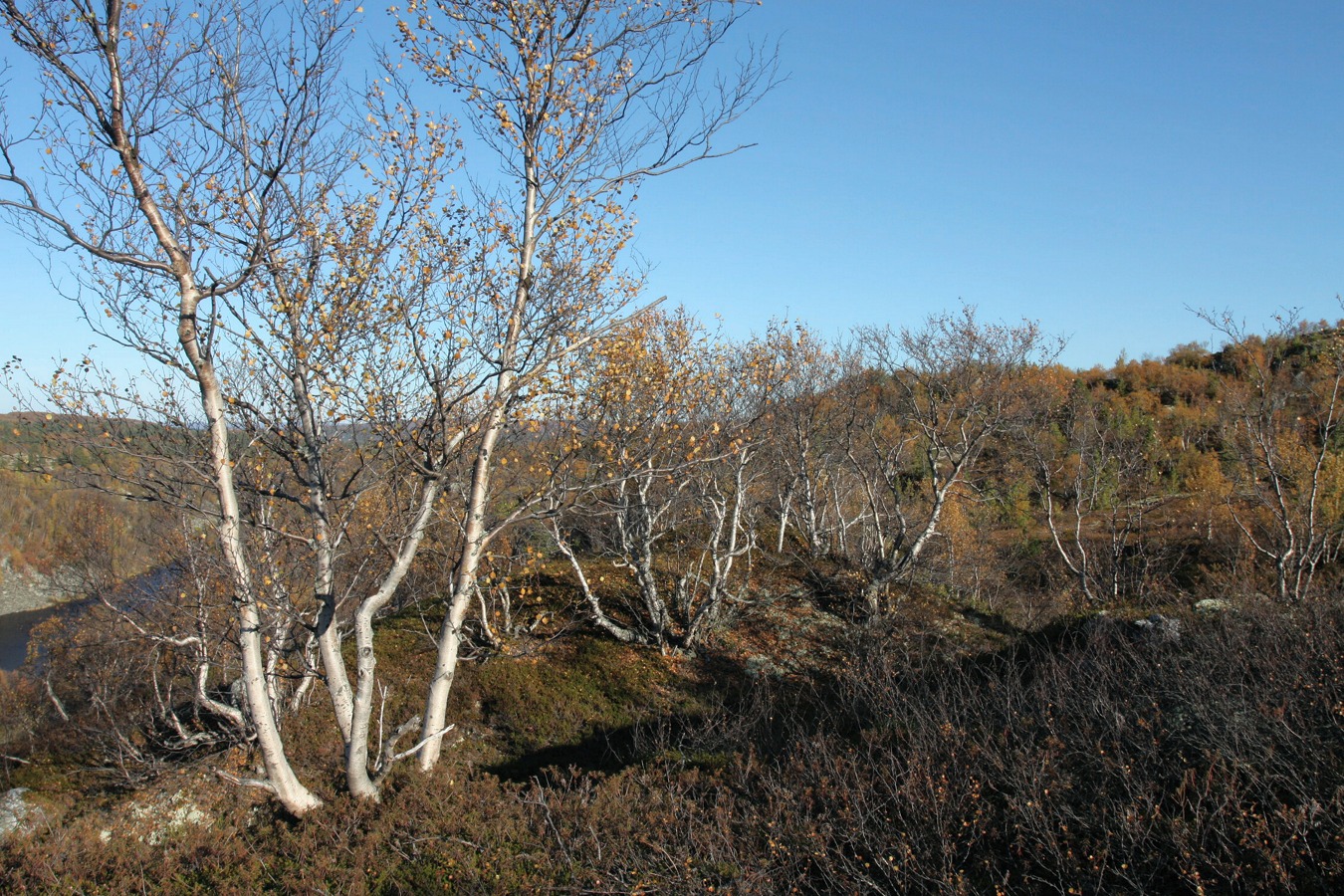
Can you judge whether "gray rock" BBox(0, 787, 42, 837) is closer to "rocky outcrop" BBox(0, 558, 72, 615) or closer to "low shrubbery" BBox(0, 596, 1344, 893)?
"low shrubbery" BBox(0, 596, 1344, 893)

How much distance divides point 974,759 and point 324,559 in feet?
22.5

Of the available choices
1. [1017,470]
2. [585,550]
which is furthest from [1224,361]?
[585,550]

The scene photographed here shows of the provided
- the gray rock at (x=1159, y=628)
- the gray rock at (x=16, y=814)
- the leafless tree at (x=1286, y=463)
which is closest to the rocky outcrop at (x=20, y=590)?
the gray rock at (x=16, y=814)

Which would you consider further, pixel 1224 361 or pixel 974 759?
pixel 1224 361

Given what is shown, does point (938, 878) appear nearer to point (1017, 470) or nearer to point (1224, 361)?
point (1017, 470)

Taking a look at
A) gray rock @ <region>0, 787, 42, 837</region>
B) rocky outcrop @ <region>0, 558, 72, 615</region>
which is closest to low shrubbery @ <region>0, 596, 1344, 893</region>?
gray rock @ <region>0, 787, 42, 837</region>

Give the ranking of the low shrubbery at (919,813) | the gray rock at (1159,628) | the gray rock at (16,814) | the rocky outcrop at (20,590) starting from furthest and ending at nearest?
1. the rocky outcrop at (20,590)
2. the gray rock at (1159,628)
3. the gray rock at (16,814)
4. the low shrubbery at (919,813)

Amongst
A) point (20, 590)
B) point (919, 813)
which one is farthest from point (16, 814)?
point (20, 590)

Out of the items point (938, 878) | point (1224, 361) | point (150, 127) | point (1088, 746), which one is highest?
point (1224, 361)

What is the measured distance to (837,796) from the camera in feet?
22.6

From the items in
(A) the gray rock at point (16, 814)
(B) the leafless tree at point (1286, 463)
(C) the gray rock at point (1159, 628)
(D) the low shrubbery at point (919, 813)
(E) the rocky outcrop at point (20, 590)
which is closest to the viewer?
(D) the low shrubbery at point (919, 813)

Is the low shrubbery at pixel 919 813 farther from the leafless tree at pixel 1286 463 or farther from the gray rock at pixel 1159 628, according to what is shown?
the leafless tree at pixel 1286 463

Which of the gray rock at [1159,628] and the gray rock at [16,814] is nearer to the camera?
the gray rock at [16,814]

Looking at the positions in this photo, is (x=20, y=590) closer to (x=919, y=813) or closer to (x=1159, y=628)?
(x=919, y=813)
